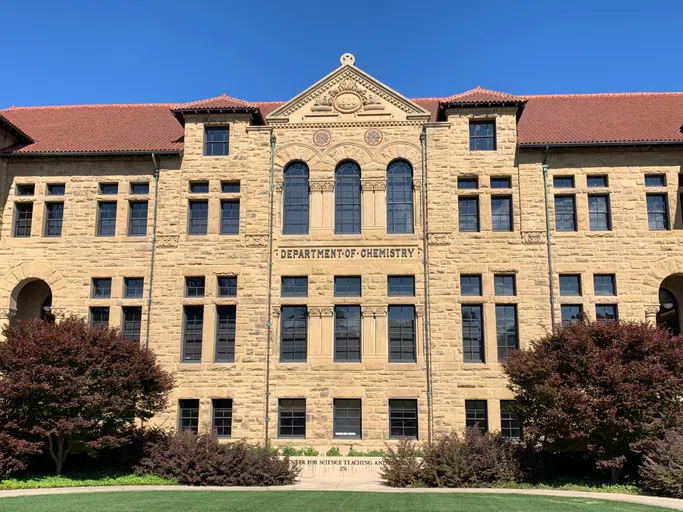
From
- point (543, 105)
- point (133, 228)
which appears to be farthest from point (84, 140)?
point (543, 105)

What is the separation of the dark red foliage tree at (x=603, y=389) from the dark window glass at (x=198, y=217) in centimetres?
1390

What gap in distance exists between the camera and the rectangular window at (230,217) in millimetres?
27469

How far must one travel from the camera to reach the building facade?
83.7 ft

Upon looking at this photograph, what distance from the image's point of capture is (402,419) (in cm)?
2523

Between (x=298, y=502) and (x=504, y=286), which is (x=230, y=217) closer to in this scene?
(x=504, y=286)

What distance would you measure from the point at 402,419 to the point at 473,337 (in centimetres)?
424

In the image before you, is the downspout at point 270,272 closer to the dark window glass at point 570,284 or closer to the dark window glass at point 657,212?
the dark window glass at point 570,284

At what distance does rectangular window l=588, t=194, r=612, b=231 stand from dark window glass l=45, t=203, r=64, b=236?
72.1 feet

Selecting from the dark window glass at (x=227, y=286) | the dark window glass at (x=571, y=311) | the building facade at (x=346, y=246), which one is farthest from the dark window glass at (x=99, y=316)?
the dark window glass at (x=571, y=311)

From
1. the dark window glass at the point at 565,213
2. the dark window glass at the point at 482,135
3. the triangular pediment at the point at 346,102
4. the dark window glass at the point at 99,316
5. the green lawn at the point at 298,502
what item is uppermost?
the triangular pediment at the point at 346,102

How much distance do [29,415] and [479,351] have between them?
52.7 ft

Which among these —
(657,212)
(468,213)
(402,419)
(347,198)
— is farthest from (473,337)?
(657,212)

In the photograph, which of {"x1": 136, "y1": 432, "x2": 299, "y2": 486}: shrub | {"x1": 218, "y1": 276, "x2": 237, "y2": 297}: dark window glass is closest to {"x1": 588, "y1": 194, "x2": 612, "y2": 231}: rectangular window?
{"x1": 218, "y1": 276, "x2": 237, "y2": 297}: dark window glass

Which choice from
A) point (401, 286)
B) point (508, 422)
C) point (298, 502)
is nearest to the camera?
point (298, 502)
